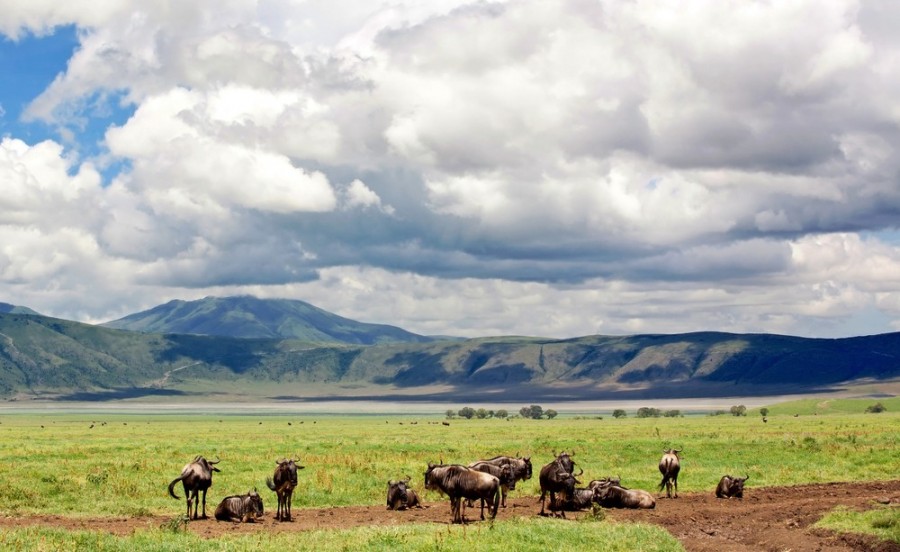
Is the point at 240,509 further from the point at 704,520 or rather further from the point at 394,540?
the point at 704,520

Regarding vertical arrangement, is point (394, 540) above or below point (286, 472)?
below

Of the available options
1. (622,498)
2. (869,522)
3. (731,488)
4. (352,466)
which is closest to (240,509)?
(622,498)

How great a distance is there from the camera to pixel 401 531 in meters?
26.0

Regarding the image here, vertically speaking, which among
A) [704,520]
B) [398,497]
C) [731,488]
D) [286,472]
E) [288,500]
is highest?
[286,472]

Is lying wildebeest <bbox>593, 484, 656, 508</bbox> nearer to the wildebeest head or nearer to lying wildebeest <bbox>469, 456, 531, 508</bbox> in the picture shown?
lying wildebeest <bbox>469, 456, 531, 508</bbox>

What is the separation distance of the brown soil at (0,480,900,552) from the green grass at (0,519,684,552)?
1725 millimetres

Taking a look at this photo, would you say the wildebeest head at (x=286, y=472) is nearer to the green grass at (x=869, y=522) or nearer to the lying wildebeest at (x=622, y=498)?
the lying wildebeest at (x=622, y=498)

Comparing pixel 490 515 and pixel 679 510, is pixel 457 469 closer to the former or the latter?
pixel 490 515

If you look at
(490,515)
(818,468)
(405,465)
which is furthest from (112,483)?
(818,468)

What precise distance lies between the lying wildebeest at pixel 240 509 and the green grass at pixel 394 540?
396 centimetres

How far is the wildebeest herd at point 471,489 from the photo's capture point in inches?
1145

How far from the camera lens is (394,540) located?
24.2m

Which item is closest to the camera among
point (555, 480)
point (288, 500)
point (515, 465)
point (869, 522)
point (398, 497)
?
point (869, 522)

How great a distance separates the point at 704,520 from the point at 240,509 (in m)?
15.3
